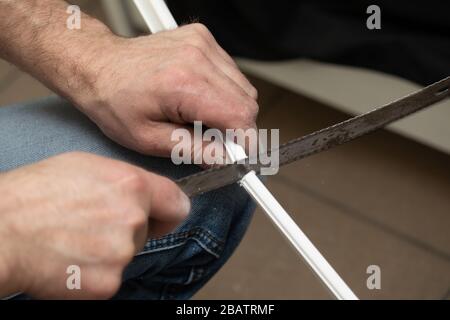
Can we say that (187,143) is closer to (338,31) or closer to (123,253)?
(123,253)

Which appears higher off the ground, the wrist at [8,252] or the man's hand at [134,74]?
the man's hand at [134,74]

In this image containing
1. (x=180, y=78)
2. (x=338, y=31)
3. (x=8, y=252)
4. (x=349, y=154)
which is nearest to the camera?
(x=8, y=252)

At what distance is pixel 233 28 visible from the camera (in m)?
0.98

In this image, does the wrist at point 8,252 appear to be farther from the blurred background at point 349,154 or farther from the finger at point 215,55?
the blurred background at point 349,154

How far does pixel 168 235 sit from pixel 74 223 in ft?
→ 0.47

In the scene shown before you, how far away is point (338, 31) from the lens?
0.90 metres

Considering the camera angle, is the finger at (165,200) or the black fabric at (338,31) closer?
the finger at (165,200)

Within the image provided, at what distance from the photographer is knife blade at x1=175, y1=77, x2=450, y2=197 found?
0.50 metres

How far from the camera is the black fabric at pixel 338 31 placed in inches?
33.3

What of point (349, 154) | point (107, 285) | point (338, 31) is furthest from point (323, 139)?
point (349, 154)

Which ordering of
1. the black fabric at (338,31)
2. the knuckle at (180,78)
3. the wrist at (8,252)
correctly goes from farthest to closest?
the black fabric at (338,31), the knuckle at (180,78), the wrist at (8,252)

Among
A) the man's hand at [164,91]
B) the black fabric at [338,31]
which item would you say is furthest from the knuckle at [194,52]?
the black fabric at [338,31]
